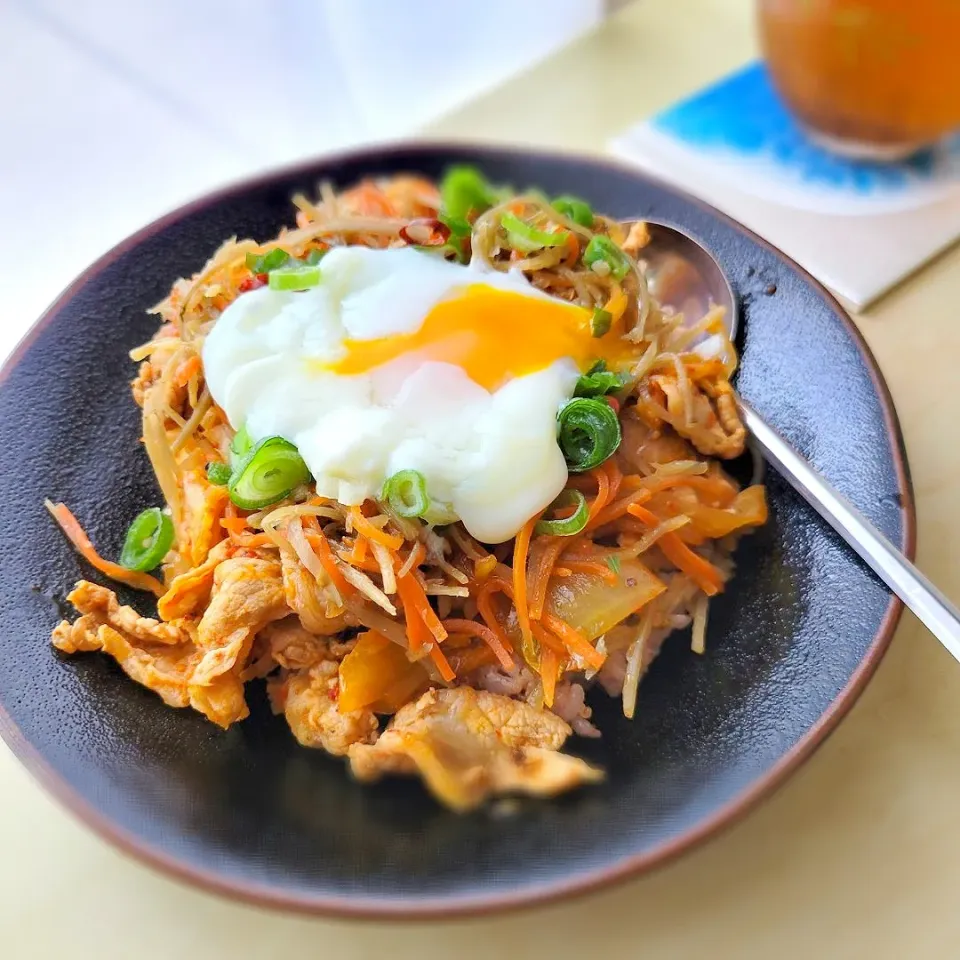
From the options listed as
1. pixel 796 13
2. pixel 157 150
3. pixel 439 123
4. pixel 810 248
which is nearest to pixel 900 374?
pixel 810 248

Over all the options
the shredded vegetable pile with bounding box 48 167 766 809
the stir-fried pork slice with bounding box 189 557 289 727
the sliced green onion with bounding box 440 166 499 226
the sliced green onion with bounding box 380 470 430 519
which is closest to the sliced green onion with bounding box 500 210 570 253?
the shredded vegetable pile with bounding box 48 167 766 809

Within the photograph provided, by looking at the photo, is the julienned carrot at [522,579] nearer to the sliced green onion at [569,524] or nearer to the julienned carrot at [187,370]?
the sliced green onion at [569,524]

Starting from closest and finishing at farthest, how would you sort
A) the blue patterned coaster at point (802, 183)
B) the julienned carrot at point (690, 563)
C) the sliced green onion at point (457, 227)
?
the julienned carrot at point (690, 563) → the sliced green onion at point (457, 227) → the blue patterned coaster at point (802, 183)

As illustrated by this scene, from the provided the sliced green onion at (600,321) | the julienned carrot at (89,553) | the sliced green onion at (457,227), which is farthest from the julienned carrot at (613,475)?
the julienned carrot at (89,553)

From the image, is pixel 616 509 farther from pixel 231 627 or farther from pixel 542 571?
pixel 231 627

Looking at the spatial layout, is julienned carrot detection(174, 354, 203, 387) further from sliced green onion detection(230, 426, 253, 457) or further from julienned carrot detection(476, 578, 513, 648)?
julienned carrot detection(476, 578, 513, 648)

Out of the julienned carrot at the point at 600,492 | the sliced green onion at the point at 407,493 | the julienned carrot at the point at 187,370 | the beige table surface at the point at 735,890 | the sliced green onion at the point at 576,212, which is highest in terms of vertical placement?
the julienned carrot at the point at 187,370
